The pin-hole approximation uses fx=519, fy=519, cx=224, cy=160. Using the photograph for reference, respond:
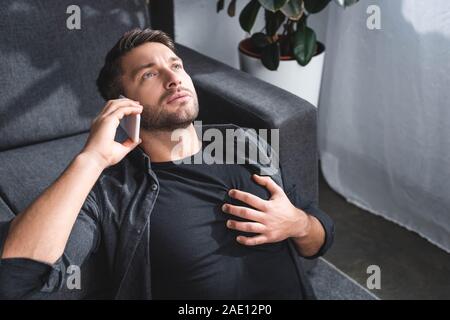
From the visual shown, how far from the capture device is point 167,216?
107 centimetres

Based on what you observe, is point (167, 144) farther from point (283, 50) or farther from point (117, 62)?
point (283, 50)

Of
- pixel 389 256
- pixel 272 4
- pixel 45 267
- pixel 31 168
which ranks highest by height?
pixel 272 4

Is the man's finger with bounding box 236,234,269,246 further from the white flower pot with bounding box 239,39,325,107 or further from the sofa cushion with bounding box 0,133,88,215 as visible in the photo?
the white flower pot with bounding box 239,39,325,107

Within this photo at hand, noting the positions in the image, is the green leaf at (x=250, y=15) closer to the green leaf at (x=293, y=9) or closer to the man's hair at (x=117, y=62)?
the green leaf at (x=293, y=9)

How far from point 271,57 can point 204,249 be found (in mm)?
925

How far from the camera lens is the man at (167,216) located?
3.27ft

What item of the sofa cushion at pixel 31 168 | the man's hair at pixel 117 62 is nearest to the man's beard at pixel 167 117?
the man's hair at pixel 117 62

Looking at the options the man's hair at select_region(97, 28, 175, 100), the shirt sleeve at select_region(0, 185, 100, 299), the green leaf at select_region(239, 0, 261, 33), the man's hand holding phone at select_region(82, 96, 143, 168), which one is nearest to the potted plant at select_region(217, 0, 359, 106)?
the green leaf at select_region(239, 0, 261, 33)

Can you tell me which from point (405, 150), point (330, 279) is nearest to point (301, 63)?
point (405, 150)

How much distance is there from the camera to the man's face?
1.13m

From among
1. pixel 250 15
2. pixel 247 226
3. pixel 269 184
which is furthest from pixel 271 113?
pixel 250 15

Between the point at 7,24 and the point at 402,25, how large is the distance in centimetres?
126

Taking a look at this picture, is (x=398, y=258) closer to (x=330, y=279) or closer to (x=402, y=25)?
(x=330, y=279)

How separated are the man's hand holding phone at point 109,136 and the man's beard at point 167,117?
2.3 inches
